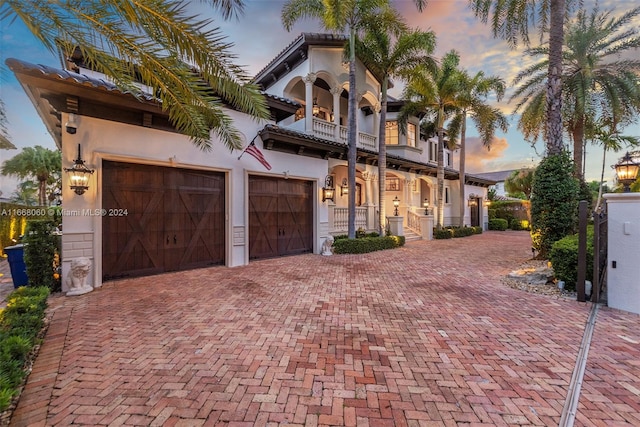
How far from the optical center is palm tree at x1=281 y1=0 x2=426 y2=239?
365 inches

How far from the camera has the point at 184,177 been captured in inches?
291

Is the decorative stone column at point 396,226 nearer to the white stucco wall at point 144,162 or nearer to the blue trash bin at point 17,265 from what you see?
the white stucco wall at point 144,162

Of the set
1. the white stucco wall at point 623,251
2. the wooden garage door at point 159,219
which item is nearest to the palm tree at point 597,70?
the white stucco wall at point 623,251

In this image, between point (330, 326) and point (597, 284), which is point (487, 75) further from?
Answer: point (330, 326)

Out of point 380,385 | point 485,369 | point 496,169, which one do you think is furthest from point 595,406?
point 496,169

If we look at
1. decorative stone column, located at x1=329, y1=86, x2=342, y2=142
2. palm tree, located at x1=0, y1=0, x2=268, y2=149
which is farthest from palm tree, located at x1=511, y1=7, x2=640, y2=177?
palm tree, located at x1=0, y1=0, x2=268, y2=149

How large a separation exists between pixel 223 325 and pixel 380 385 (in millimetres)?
2473

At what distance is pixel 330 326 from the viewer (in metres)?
3.86

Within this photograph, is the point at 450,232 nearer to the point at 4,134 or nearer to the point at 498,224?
the point at 498,224

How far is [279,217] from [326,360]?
7.01 meters

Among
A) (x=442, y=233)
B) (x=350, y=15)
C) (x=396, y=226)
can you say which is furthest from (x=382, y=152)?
(x=442, y=233)

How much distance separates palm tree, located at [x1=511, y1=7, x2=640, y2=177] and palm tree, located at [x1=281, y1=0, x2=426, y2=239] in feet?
Answer: 25.5

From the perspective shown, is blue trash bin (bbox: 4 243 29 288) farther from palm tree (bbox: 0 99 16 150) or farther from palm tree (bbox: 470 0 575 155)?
palm tree (bbox: 470 0 575 155)

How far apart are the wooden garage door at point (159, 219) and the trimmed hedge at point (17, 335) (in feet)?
7.27
